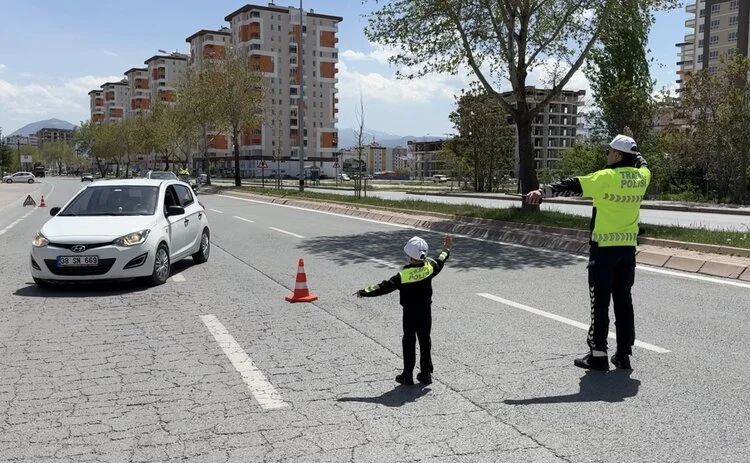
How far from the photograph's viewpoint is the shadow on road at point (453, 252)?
1098 cm

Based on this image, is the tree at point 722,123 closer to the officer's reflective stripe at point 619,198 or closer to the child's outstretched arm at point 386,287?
the officer's reflective stripe at point 619,198

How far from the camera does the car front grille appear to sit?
819cm

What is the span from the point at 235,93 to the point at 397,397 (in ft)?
149

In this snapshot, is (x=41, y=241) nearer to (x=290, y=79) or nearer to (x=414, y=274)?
(x=414, y=274)

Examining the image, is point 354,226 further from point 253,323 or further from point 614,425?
point 614,425

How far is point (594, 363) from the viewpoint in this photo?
5.11 m

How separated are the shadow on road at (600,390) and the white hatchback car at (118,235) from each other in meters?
5.88

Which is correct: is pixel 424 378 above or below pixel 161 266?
below

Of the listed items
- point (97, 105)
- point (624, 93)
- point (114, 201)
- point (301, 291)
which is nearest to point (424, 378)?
point (301, 291)

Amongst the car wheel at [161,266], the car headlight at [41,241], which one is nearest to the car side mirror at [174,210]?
the car wheel at [161,266]

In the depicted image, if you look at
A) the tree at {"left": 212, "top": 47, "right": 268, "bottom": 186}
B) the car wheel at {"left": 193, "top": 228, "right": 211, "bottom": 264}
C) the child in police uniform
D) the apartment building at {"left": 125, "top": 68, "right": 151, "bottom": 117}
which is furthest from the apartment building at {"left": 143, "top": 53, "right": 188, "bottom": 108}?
the child in police uniform

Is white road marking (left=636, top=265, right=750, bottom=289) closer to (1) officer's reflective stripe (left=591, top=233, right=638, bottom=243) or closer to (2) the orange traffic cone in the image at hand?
(1) officer's reflective stripe (left=591, top=233, right=638, bottom=243)

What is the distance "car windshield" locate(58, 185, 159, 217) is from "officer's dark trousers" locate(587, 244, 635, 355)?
22.0 feet

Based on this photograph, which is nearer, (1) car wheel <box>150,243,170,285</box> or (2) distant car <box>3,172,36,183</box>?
(1) car wheel <box>150,243,170,285</box>
